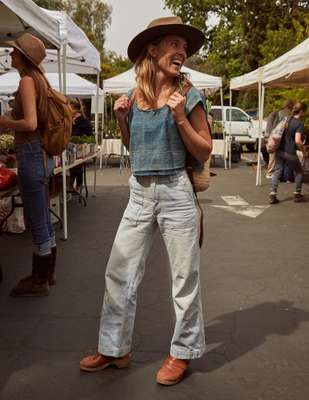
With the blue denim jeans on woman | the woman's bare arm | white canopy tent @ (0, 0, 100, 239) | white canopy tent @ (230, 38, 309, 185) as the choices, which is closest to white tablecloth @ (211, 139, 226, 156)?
white canopy tent @ (230, 38, 309, 185)

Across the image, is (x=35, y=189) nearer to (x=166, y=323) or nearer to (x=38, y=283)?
(x=38, y=283)

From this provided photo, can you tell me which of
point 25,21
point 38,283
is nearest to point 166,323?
point 38,283

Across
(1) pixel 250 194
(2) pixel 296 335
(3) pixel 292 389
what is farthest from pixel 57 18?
(1) pixel 250 194

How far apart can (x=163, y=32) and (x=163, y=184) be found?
0.80 metres

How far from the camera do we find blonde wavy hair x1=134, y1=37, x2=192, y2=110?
300cm

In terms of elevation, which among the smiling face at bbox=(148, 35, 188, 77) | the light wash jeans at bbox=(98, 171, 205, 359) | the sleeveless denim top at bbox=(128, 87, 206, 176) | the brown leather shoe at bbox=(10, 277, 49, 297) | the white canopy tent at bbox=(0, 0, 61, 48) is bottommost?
the brown leather shoe at bbox=(10, 277, 49, 297)

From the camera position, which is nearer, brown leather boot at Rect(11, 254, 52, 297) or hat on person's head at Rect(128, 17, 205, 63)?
hat on person's head at Rect(128, 17, 205, 63)

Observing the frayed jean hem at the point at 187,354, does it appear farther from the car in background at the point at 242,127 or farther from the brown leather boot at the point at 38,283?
the car in background at the point at 242,127

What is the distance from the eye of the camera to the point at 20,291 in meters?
4.70

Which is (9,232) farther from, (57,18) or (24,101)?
(24,101)

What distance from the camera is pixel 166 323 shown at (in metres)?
4.05

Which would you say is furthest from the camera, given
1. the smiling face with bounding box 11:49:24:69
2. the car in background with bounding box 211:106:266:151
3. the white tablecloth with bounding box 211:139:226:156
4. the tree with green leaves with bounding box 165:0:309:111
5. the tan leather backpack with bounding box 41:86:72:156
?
the tree with green leaves with bounding box 165:0:309:111

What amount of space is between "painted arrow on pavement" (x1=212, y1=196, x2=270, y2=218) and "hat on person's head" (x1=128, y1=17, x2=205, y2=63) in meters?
5.80

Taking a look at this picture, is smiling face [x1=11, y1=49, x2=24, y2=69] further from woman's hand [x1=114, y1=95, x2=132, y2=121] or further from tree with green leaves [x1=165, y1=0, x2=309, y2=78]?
tree with green leaves [x1=165, y1=0, x2=309, y2=78]
